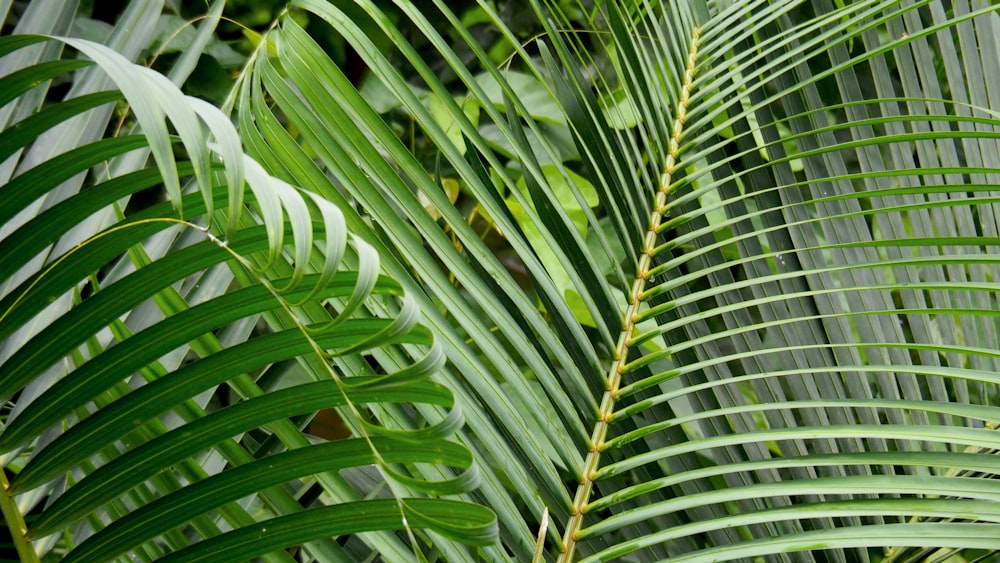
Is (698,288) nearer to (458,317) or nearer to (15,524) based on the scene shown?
(458,317)

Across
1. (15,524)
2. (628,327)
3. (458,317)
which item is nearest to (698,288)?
(628,327)

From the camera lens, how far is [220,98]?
1.37 metres

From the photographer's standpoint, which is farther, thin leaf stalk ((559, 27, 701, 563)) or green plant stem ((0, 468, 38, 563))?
thin leaf stalk ((559, 27, 701, 563))

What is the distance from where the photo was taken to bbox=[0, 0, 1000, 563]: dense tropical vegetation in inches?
17.0

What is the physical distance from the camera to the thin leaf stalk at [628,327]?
2.00ft

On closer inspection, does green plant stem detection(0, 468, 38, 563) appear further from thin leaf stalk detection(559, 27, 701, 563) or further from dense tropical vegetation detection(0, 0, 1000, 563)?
thin leaf stalk detection(559, 27, 701, 563)

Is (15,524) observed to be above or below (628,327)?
above

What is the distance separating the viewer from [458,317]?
0.58m

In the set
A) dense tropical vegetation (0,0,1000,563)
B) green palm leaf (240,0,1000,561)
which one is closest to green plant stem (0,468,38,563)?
dense tropical vegetation (0,0,1000,563)

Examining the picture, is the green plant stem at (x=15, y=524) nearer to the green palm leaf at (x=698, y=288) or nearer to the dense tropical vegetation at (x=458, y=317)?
the dense tropical vegetation at (x=458, y=317)

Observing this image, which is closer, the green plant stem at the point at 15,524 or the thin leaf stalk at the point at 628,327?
the green plant stem at the point at 15,524

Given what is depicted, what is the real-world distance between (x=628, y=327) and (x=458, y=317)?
0.58 feet

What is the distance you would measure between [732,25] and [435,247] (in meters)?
0.53

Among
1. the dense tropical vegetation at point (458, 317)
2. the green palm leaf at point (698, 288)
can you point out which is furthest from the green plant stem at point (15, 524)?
the green palm leaf at point (698, 288)
